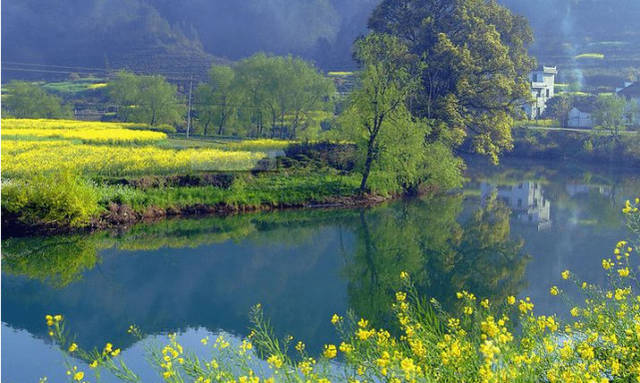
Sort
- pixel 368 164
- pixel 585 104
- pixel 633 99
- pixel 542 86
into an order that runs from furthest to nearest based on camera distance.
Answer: pixel 542 86 < pixel 633 99 < pixel 585 104 < pixel 368 164

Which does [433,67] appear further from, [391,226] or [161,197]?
[161,197]

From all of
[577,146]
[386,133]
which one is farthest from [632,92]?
[386,133]

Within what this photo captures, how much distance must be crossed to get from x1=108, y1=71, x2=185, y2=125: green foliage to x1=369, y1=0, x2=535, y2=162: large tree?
16293 mm

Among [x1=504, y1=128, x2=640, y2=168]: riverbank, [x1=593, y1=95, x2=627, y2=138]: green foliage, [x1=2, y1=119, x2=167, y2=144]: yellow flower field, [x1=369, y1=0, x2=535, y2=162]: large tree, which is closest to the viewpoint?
[x1=369, y1=0, x2=535, y2=162]: large tree

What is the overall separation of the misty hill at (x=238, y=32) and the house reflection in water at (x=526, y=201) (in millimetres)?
Result: 45787

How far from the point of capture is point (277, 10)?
Result: 122 m

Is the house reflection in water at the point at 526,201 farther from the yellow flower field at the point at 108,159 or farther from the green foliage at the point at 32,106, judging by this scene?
the green foliage at the point at 32,106

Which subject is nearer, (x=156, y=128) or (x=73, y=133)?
(x=73, y=133)

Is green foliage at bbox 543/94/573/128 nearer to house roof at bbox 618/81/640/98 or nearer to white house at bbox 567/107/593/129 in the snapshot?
white house at bbox 567/107/593/129

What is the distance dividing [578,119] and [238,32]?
78.3 metres

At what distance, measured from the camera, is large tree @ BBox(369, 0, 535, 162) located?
25.1 metres

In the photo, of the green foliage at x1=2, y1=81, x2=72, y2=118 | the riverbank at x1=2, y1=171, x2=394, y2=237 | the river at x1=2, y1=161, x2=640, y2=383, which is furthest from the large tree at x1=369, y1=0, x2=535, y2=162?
the green foliage at x1=2, y1=81, x2=72, y2=118

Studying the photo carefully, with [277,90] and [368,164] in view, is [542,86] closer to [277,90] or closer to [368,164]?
[277,90]

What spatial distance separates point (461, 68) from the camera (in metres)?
25.0
